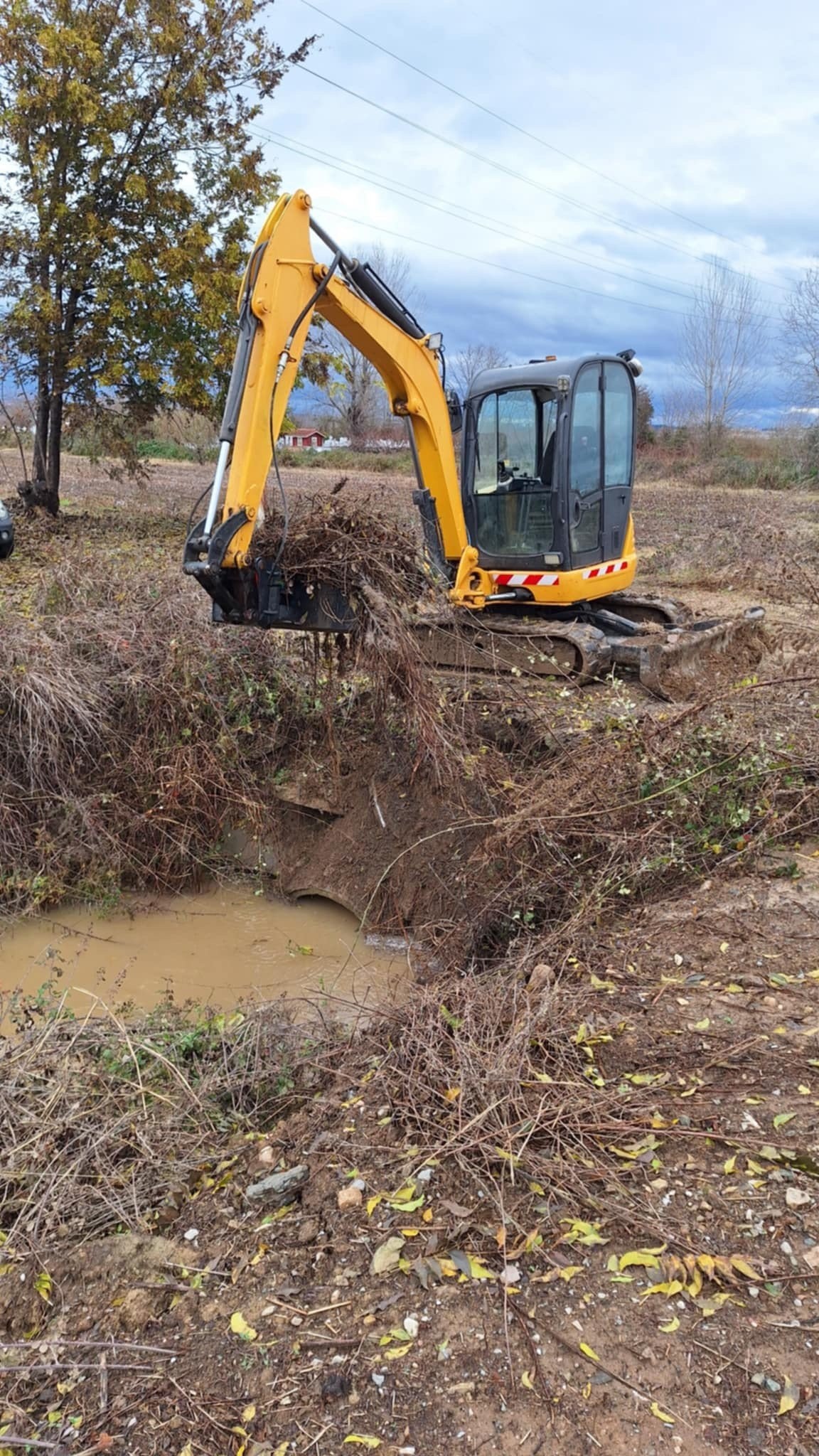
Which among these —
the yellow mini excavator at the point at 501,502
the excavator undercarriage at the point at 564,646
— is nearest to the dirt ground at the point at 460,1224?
the yellow mini excavator at the point at 501,502

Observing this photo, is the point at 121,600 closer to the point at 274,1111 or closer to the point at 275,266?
the point at 275,266

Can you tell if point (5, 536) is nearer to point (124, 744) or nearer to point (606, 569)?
point (124, 744)

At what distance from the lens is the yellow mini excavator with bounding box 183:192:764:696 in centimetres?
559

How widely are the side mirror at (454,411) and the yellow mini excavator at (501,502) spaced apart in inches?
0.4

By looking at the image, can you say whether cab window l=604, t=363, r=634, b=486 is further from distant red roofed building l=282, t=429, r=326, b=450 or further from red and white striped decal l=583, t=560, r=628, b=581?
distant red roofed building l=282, t=429, r=326, b=450

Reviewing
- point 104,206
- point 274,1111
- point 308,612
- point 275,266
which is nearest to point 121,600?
point 308,612

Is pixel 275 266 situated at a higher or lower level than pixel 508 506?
higher

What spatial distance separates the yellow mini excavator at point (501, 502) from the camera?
5.59m

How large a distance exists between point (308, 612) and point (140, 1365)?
415cm

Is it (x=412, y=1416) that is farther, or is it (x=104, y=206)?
(x=104, y=206)

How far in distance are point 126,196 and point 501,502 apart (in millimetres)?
9517

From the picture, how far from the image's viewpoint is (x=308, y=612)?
228 inches

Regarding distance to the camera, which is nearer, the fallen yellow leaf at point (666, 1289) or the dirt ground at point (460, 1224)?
the dirt ground at point (460, 1224)

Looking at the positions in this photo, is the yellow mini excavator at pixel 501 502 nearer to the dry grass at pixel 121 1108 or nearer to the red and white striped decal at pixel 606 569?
the red and white striped decal at pixel 606 569
